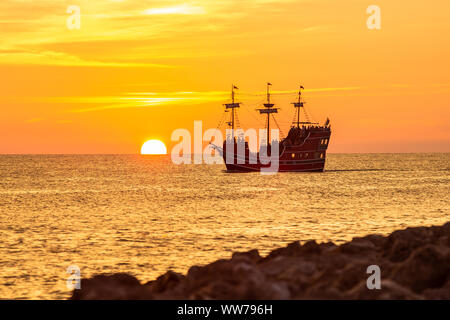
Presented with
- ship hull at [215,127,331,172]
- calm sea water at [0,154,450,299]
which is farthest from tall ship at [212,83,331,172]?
calm sea water at [0,154,450,299]

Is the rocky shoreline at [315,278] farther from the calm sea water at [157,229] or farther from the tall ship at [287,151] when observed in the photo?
the tall ship at [287,151]

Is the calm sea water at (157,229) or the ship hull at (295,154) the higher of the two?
the ship hull at (295,154)

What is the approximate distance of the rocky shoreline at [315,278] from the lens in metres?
8.37

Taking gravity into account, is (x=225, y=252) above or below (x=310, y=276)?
below

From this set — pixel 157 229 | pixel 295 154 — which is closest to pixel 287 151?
pixel 295 154

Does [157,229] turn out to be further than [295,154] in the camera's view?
No

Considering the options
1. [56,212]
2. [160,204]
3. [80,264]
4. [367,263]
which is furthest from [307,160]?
[367,263]

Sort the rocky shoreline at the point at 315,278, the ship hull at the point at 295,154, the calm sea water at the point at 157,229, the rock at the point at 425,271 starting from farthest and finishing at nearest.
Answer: the ship hull at the point at 295,154, the calm sea water at the point at 157,229, the rock at the point at 425,271, the rocky shoreline at the point at 315,278

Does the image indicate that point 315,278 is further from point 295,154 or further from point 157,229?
point 295,154

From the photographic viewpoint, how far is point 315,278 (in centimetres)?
941

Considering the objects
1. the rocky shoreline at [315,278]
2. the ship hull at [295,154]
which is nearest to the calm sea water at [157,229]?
the rocky shoreline at [315,278]
